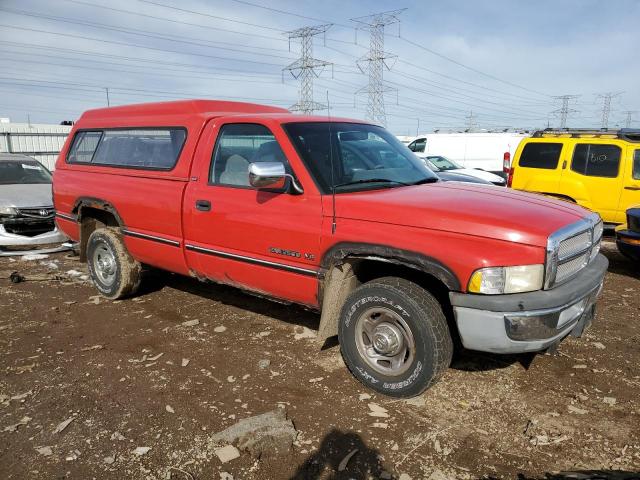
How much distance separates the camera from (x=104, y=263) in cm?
553

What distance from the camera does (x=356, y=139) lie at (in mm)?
4199

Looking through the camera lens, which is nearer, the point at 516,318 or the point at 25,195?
the point at 516,318

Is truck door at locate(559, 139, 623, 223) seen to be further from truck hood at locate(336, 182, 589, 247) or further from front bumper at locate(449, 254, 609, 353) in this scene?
front bumper at locate(449, 254, 609, 353)

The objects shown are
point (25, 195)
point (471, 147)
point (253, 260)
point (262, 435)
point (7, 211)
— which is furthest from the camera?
point (471, 147)

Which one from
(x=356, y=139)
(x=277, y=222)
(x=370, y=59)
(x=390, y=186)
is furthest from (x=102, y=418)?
(x=370, y=59)

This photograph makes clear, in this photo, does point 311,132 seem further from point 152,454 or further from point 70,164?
point 70,164

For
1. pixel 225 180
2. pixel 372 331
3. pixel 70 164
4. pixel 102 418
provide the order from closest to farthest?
pixel 102 418 < pixel 372 331 < pixel 225 180 < pixel 70 164

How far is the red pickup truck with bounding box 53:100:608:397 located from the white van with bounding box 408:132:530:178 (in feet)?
55.2

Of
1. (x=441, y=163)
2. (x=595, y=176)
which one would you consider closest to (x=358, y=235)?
(x=595, y=176)

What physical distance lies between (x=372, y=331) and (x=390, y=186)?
1139 mm

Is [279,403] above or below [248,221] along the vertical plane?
below

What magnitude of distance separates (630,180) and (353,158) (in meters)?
6.82

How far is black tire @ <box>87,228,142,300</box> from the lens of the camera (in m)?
5.27

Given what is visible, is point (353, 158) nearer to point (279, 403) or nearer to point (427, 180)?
point (427, 180)
